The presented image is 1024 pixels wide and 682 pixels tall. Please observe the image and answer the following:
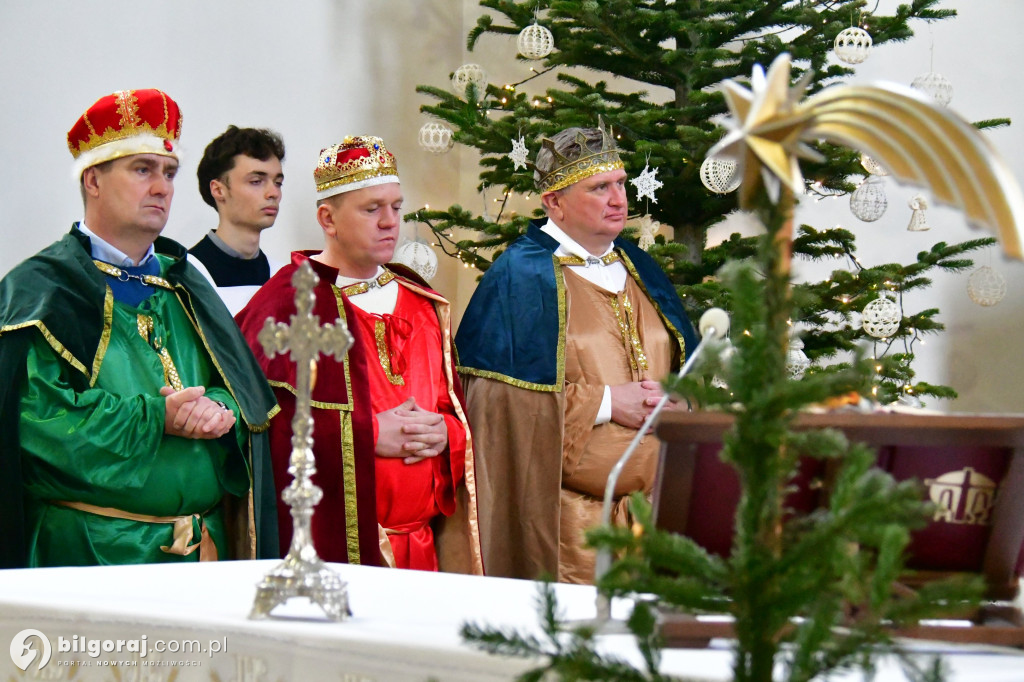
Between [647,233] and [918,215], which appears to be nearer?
[647,233]

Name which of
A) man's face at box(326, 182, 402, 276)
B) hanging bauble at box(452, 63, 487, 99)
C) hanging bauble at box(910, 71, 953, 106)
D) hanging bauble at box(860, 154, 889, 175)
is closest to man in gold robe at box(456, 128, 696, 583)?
man's face at box(326, 182, 402, 276)

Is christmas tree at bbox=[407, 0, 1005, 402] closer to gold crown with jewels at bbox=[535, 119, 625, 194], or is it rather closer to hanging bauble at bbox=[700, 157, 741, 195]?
hanging bauble at bbox=[700, 157, 741, 195]

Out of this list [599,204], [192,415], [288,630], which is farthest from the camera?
[599,204]

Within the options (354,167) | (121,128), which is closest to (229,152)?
(354,167)

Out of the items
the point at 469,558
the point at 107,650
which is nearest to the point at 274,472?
the point at 469,558

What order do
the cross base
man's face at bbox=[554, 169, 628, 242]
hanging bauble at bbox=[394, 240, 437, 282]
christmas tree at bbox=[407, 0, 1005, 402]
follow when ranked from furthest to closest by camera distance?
hanging bauble at bbox=[394, 240, 437, 282], christmas tree at bbox=[407, 0, 1005, 402], man's face at bbox=[554, 169, 628, 242], the cross base

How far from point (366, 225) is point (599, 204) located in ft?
2.91

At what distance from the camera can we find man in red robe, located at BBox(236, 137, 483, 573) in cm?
360

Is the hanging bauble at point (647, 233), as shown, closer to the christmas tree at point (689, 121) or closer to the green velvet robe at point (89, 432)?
the christmas tree at point (689, 121)

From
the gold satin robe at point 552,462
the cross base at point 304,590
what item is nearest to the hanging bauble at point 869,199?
the gold satin robe at point 552,462

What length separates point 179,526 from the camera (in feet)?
10.0

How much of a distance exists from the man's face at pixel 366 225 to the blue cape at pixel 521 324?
37 centimetres

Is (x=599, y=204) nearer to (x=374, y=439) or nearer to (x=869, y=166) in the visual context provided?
(x=374, y=439)

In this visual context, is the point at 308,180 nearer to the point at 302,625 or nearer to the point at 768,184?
the point at 302,625
